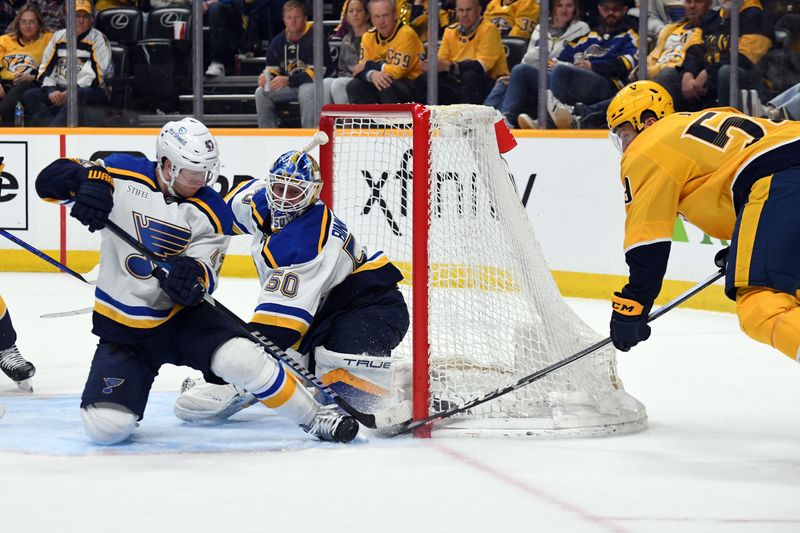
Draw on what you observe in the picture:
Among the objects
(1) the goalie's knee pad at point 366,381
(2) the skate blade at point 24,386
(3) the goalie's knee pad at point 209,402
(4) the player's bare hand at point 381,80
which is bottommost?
(2) the skate blade at point 24,386

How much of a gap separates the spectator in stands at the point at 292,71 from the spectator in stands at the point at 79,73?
3.26 feet

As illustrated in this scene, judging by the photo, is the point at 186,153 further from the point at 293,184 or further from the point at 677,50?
the point at 677,50

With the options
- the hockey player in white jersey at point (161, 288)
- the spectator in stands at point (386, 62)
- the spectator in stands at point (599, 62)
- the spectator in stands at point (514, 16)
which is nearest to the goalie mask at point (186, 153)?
the hockey player in white jersey at point (161, 288)

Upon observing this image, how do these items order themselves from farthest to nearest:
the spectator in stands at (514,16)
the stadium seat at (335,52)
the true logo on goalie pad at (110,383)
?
the stadium seat at (335,52)
the spectator in stands at (514,16)
the true logo on goalie pad at (110,383)

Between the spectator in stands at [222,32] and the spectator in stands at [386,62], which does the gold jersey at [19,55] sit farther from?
the spectator in stands at [386,62]

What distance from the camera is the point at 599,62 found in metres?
6.50

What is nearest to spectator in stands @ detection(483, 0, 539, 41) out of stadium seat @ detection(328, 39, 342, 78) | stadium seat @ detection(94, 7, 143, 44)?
stadium seat @ detection(328, 39, 342, 78)

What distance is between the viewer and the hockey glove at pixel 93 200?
3.16 metres

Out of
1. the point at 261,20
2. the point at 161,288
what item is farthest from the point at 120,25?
the point at 161,288

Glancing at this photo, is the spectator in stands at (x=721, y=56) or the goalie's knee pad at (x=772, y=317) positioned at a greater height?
the spectator in stands at (x=721, y=56)

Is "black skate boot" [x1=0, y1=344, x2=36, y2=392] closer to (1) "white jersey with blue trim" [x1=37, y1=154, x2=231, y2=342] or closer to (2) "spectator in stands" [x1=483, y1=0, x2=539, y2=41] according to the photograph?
(1) "white jersey with blue trim" [x1=37, y1=154, x2=231, y2=342]

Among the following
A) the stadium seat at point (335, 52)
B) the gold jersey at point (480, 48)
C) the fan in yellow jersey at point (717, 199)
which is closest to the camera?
the fan in yellow jersey at point (717, 199)

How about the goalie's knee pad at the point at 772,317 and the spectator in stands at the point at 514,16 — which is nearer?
the goalie's knee pad at the point at 772,317

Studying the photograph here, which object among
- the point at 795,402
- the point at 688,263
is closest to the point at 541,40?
the point at 688,263
